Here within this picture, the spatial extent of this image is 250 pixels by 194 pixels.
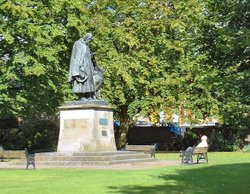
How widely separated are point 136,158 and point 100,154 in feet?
7.13

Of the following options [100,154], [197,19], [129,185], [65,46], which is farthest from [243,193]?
[65,46]

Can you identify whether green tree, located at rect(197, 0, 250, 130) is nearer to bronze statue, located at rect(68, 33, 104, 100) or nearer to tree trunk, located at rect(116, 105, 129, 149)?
bronze statue, located at rect(68, 33, 104, 100)

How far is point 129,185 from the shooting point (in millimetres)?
14734

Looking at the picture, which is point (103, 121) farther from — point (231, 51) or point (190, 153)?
point (231, 51)

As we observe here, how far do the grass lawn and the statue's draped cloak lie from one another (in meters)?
5.60

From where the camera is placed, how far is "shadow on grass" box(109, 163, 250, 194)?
1357cm

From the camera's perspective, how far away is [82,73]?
24516 millimetres

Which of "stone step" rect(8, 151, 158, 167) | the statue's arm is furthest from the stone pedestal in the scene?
the statue's arm

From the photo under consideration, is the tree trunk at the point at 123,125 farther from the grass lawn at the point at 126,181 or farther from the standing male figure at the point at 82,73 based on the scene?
the grass lawn at the point at 126,181

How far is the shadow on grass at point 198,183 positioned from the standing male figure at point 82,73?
22.1 ft

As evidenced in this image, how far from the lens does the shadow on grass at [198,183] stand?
44.5ft

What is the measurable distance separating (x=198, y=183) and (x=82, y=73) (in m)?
10.5

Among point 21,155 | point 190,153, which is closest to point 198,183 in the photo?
point 190,153

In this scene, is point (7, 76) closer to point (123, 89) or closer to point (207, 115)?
point (123, 89)
